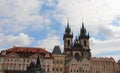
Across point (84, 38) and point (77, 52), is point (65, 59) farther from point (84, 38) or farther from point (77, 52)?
point (84, 38)

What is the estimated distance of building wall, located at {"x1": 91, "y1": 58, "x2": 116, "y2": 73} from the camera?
111731 millimetres

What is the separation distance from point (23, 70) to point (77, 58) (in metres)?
22.8

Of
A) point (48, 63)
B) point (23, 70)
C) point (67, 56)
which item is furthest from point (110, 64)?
point (23, 70)

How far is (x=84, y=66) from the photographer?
106250 mm

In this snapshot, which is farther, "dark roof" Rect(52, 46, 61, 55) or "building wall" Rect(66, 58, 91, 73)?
"dark roof" Rect(52, 46, 61, 55)

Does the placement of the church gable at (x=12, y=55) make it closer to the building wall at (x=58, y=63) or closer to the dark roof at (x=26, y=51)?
the dark roof at (x=26, y=51)

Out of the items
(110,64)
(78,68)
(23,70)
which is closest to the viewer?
(23,70)

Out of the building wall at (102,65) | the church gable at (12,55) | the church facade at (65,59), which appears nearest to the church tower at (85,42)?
the church facade at (65,59)

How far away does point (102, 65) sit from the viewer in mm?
112875

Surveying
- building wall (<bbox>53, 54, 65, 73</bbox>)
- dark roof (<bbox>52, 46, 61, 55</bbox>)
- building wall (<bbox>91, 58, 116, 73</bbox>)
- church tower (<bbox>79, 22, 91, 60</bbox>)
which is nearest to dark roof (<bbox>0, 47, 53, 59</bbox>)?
building wall (<bbox>53, 54, 65, 73</bbox>)

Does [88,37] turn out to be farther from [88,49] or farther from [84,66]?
[84,66]

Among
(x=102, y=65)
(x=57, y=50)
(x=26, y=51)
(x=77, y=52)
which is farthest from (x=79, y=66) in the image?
(x=26, y=51)

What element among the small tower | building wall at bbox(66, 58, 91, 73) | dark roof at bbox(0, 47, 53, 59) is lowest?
building wall at bbox(66, 58, 91, 73)

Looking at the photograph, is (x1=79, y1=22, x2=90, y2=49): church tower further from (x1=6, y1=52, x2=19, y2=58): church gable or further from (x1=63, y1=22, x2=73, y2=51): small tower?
(x1=6, y1=52, x2=19, y2=58): church gable
